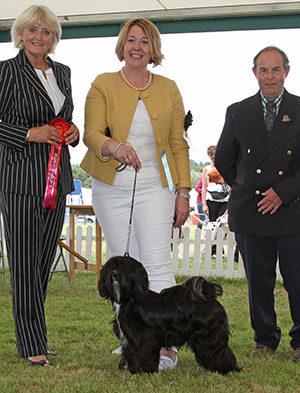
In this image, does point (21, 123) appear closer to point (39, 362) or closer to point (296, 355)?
point (39, 362)

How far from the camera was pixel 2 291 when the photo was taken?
5.52m

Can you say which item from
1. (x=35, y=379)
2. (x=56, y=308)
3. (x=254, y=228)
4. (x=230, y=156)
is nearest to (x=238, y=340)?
(x=254, y=228)

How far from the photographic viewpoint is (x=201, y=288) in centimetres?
263

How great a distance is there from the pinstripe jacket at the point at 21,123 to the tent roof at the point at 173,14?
3.80m

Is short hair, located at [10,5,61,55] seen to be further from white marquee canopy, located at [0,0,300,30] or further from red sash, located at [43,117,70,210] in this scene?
white marquee canopy, located at [0,0,300,30]

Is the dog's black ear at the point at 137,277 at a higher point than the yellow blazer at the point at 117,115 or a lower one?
lower

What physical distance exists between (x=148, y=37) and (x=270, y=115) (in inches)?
33.2

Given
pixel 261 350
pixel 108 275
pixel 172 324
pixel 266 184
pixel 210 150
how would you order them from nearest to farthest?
pixel 108 275
pixel 172 324
pixel 266 184
pixel 261 350
pixel 210 150

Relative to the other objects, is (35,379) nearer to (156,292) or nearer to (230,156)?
(156,292)

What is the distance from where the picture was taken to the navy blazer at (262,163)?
9.84 ft

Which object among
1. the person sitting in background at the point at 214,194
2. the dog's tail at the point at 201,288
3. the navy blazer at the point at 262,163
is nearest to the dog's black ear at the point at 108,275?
the dog's tail at the point at 201,288

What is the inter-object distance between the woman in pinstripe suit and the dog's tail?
2.69ft

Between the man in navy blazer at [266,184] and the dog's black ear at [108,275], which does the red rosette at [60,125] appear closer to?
the dog's black ear at [108,275]

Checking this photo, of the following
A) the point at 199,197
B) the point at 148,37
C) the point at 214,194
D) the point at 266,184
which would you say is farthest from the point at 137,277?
the point at 199,197
